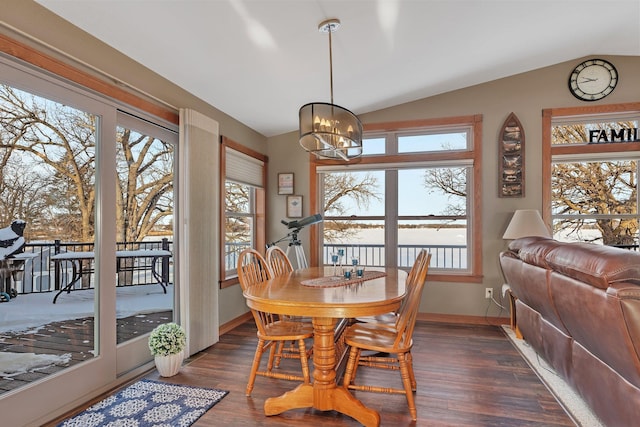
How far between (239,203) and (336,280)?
2204mm

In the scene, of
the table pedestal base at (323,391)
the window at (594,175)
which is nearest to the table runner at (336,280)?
the table pedestal base at (323,391)

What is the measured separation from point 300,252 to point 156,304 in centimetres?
191

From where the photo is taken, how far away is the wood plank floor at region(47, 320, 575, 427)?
6.97ft

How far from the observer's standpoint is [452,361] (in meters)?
3.05

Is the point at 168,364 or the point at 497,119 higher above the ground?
the point at 497,119

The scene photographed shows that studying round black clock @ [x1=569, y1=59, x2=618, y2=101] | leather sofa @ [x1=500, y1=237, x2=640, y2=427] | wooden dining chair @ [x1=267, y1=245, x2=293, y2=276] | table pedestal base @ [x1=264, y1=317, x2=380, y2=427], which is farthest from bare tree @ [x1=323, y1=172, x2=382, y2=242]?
table pedestal base @ [x1=264, y1=317, x2=380, y2=427]

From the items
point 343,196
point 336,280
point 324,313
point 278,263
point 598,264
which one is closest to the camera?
point 598,264

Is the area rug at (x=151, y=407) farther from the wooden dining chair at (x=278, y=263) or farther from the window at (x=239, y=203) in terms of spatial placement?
the window at (x=239, y=203)

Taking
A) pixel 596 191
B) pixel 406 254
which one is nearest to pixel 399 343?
pixel 406 254

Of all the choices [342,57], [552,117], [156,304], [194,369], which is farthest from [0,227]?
[552,117]

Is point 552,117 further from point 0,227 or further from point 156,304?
point 0,227

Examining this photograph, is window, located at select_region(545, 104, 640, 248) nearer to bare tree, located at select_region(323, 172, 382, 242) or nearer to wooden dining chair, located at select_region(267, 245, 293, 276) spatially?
bare tree, located at select_region(323, 172, 382, 242)

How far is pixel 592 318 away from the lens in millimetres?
1714

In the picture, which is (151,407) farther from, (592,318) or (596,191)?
(596,191)
